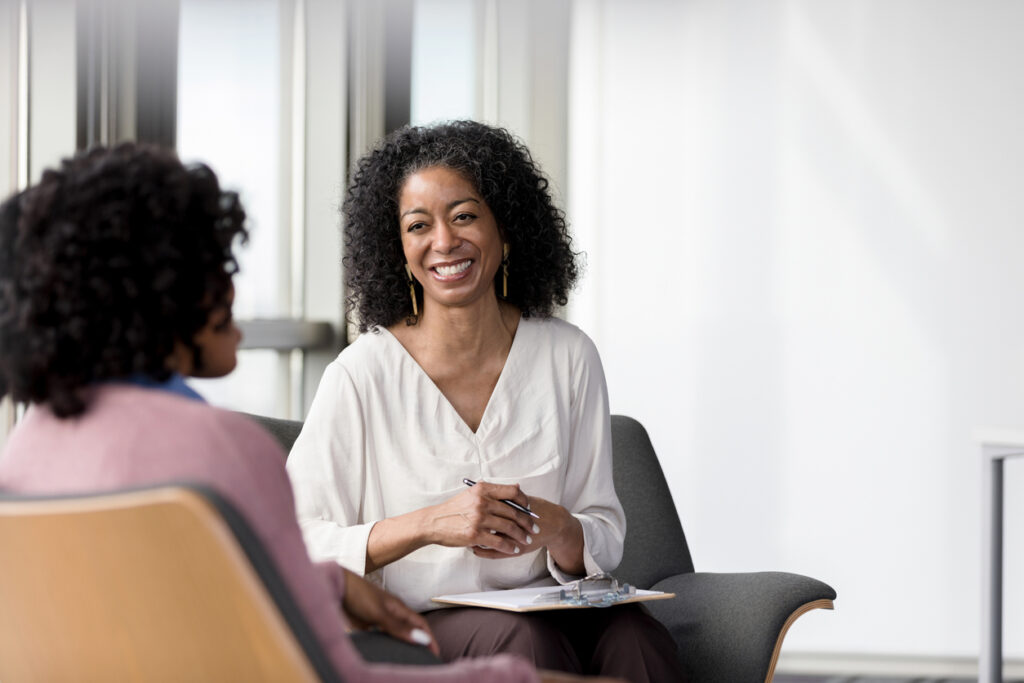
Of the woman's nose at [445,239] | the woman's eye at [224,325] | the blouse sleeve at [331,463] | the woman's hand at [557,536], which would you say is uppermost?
the woman's nose at [445,239]

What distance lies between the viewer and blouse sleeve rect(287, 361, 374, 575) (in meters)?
2.00

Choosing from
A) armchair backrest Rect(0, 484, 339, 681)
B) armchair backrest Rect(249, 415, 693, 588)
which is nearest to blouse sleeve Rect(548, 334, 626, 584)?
armchair backrest Rect(249, 415, 693, 588)

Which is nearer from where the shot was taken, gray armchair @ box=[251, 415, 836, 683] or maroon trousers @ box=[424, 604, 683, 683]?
maroon trousers @ box=[424, 604, 683, 683]

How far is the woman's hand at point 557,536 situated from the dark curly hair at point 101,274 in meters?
0.92

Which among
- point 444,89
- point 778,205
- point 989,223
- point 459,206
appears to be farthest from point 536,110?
point 459,206

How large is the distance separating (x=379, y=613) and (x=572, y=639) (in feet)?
2.11

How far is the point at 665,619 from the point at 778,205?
2080 mm

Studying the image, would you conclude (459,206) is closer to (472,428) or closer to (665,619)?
(472,428)

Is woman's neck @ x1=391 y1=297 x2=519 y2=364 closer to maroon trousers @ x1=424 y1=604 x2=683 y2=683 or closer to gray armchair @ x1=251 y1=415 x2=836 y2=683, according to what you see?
gray armchair @ x1=251 y1=415 x2=836 y2=683

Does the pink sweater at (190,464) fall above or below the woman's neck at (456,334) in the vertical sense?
below

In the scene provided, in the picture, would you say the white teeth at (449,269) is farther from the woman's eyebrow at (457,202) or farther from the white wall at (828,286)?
the white wall at (828,286)

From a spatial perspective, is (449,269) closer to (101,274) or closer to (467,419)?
(467,419)

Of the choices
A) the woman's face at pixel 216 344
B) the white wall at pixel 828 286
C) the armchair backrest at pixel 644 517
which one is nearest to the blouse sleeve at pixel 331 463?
the armchair backrest at pixel 644 517

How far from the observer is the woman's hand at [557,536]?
1.95m
